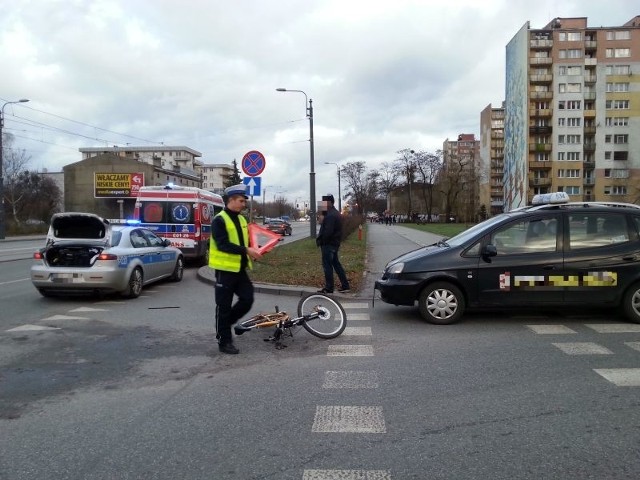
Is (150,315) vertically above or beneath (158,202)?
beneath

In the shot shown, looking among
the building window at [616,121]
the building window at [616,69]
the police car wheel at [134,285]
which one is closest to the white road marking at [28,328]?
the police car wheel at [134,285]

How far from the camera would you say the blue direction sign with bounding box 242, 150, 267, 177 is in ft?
42.7

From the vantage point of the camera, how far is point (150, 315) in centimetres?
816

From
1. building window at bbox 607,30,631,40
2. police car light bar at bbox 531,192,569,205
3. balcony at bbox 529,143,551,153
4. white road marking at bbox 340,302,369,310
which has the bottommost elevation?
white road marking at bbox 340,302,369,310

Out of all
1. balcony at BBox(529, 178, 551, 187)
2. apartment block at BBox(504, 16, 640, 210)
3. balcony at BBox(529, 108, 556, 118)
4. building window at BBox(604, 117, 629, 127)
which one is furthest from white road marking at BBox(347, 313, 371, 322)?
building window at BBox(604, 117, 629, 127)

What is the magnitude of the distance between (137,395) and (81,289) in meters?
5.29

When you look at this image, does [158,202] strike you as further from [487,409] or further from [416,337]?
[487,409]

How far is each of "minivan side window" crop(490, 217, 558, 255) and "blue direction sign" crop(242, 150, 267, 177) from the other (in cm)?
730

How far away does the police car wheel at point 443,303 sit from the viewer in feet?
23.5

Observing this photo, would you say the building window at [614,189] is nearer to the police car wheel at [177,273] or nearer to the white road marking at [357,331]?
the police car wheel at [177,273]

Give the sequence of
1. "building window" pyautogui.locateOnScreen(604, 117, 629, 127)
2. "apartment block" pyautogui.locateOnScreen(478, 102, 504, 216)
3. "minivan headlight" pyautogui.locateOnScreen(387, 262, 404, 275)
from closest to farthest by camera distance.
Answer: "minivan headlight" pyautogui.locateOnScreen(387, 262, 404, 275), "building window" pyautogui.locateOnScreen(604, 117, 629, 127), "apartment block" pyautogui.locateOnScreen(478, 102, 504, 216)

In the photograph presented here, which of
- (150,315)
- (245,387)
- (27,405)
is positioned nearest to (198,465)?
(245,387)

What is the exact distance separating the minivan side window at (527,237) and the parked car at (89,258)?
656cm

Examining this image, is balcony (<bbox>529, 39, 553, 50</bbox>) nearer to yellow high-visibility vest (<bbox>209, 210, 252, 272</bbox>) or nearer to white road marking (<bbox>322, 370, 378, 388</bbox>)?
yellow high-visibility vest (<bbox>209, 210, 252, 272</bbox>)
